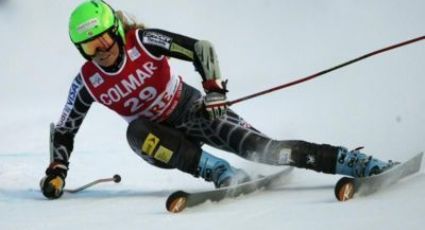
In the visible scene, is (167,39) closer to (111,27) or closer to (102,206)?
(111,27)

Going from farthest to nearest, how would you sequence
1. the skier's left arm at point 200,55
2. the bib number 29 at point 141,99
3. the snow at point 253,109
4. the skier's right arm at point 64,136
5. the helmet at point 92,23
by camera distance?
the skier's right arm at point 64,136, the bib number 29 at point 141,99, the helmet at point 92,23, the skier's left arm at point 200,55, the snow at point 253,109

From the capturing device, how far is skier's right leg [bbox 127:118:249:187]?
376 centimetres

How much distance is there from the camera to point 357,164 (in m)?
3.54

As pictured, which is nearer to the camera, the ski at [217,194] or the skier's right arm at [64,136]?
the ski at [217,194]

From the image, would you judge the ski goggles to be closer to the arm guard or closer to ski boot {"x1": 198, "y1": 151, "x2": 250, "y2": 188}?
the arm guard

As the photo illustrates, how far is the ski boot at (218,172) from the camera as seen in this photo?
3771 mm

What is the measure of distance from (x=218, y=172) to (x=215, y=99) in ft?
1.57

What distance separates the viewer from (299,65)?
42.0ft

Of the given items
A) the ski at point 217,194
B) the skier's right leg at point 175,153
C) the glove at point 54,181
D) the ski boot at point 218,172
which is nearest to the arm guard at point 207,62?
the skier's right leg at point 175,153

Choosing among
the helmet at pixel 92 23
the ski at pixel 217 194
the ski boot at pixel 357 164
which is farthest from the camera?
the helmet at pixel 92 23

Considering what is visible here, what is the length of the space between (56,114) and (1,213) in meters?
8.26

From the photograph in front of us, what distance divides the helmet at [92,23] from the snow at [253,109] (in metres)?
0.93

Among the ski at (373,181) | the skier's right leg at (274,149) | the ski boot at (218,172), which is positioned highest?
the ski at (373,181)

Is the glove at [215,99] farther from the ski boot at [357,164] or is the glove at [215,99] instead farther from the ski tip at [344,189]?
the ski tip at [344,189]
